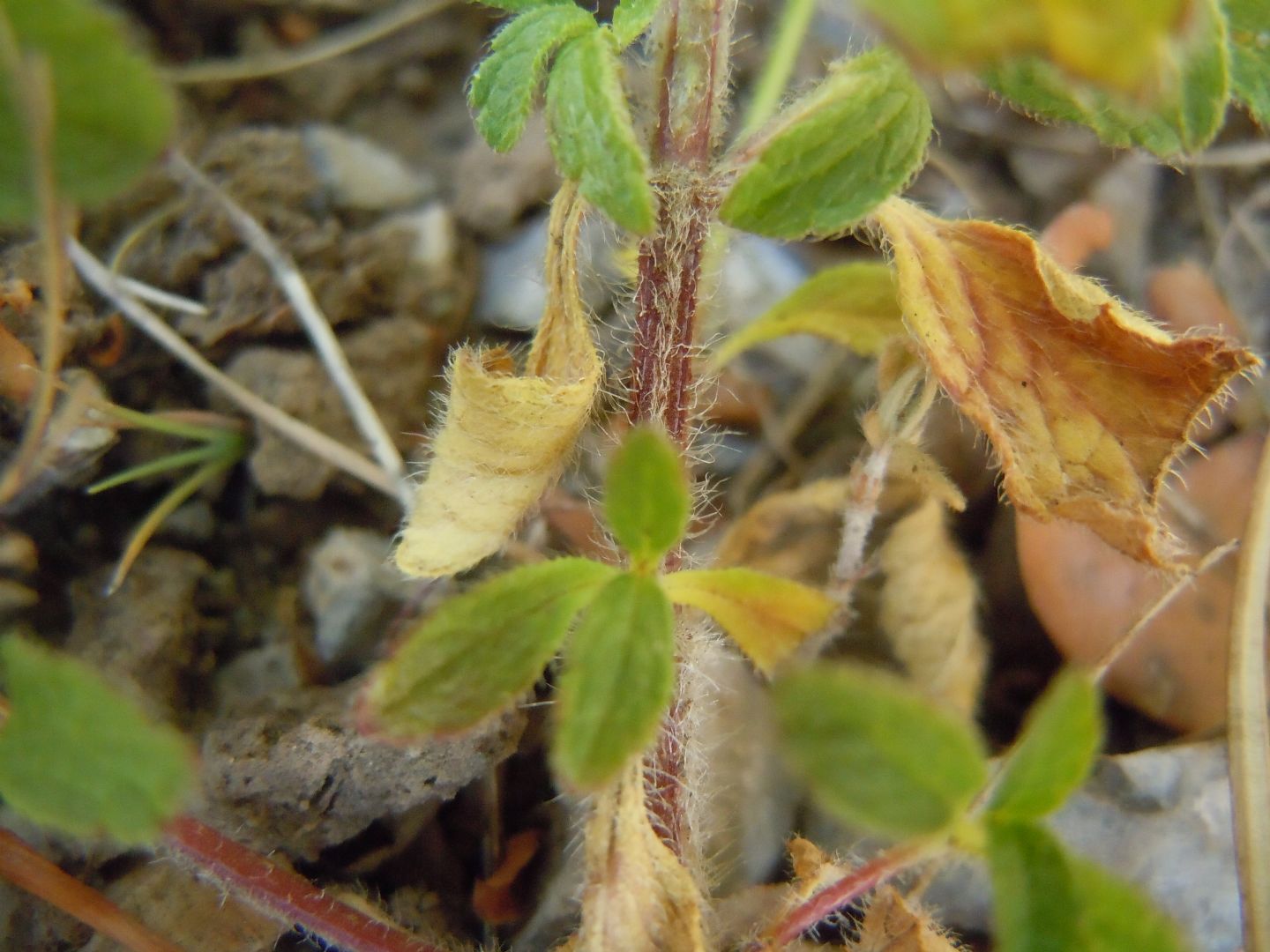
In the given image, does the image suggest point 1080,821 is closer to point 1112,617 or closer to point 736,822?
point 1112,617

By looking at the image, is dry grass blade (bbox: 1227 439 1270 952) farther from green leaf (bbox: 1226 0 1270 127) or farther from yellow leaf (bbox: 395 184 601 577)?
yellow leaf (bbox: 395 184 601 577)

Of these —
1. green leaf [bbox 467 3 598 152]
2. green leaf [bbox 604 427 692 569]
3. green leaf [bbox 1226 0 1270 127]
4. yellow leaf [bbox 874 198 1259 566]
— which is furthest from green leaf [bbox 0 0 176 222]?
green leaf [bbox 1226 0 1270 127]

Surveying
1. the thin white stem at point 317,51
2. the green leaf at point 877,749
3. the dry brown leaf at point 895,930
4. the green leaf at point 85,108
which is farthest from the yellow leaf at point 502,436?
the thin white stem at point 317,51

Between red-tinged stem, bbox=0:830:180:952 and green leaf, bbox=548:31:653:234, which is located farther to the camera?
red-tinged stem, bbox=0:830:180:952

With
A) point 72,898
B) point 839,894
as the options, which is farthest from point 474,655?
point 72,898

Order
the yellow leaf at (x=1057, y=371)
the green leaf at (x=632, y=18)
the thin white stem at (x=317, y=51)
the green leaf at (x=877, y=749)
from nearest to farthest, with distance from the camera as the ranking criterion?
the green leaf at (x=877, y=749), the green leaf at (x=632, y=18), the yellow leaf at (x=1057, y=371), the thin white stem at (x=317, y=51)

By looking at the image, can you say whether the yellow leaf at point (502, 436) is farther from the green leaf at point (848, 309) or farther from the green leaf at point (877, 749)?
the green leaf at point (877, 749)
